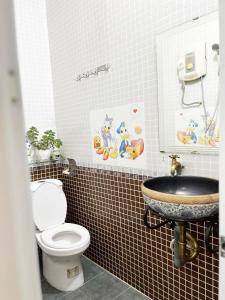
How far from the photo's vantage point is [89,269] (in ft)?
7.17

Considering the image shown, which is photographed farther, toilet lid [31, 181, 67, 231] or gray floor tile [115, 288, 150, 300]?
toilet lid [31, 181, 67, 231]

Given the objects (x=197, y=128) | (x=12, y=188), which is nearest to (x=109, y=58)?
(x=197, y=128)

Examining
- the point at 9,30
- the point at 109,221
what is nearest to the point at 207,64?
the point at 9,30

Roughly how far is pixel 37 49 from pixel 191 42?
1719 mm

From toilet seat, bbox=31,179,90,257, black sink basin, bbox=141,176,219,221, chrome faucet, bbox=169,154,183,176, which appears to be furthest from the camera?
toilet seat, bbox=31,179,90,257

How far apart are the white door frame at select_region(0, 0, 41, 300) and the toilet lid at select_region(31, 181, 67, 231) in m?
1.82

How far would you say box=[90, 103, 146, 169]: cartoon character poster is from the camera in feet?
5.53

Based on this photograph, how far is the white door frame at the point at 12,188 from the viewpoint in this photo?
11.7 inches

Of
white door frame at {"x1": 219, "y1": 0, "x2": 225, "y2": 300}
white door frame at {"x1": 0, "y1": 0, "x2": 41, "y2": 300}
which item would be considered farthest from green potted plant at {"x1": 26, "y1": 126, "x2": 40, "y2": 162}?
white door frame at {"x1": 0, "y1": 0, "x2": 41, "y2": 300}

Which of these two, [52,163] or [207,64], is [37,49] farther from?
[207,64]

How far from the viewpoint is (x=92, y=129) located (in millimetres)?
2092

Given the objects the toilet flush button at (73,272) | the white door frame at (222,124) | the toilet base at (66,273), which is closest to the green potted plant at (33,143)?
the toilet base at (66,273)

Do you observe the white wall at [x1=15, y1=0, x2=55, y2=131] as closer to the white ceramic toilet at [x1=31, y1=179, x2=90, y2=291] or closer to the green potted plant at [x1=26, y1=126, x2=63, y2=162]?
the green potted plant at [x1=26, y1=126, x2=63, y2=162]

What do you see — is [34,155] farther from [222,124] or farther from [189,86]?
[222,124]
